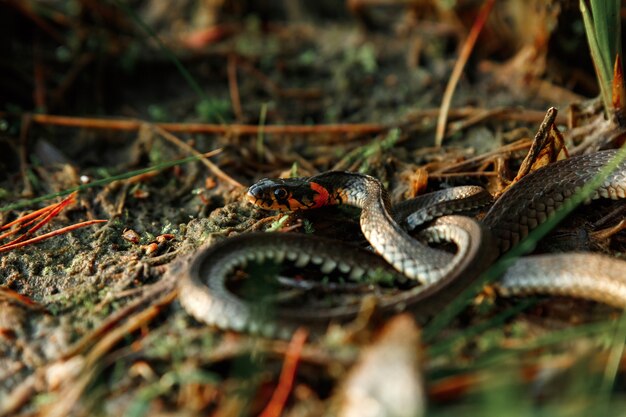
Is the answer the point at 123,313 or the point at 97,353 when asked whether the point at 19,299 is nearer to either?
the point at 123,313

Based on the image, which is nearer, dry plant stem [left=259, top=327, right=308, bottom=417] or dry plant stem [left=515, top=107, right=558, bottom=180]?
dry plant stem [left=259, top=327, right=308, bottom=417]

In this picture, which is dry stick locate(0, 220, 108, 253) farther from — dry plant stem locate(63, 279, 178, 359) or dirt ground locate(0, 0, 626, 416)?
dry plant stem locate(63, 279, 178, 359)

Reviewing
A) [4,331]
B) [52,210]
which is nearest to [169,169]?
[52,210]

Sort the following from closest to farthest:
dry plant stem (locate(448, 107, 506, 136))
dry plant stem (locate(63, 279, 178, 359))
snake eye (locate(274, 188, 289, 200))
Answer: dry plant stem (locate(63, 279, 178, 359)) < snake eye (locate(274, 188, 289, 200)) < dry plant stem (locate(448, 107, 506, 136))

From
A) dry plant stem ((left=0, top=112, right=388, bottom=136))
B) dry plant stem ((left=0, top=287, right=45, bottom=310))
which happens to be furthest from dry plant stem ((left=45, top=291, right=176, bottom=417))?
dry plant stem ((left=0, top=112, right=388, bottom=136))

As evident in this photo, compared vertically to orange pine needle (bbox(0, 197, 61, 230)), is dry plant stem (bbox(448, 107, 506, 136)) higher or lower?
higher

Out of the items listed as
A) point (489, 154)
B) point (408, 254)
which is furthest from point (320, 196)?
point (489, 154)

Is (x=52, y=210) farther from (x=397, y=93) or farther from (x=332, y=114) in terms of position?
(x=397, y=93)
